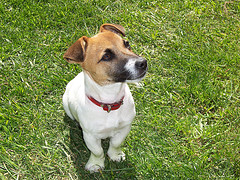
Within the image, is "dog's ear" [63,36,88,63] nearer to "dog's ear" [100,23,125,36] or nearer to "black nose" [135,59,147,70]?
"dog's ear" [100,23,125,36]

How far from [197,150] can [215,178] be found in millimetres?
484

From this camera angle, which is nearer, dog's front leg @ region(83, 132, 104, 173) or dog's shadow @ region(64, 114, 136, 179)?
dog's front leg @ region(83, 132, 104, 173)

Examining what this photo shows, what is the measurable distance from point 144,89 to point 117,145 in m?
1.43

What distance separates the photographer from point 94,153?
423cm

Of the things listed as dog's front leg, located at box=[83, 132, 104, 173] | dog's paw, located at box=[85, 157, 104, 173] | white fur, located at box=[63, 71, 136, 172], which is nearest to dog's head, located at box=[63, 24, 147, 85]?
white fur, located at box=[63, 71, 136, 172]

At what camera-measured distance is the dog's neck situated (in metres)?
3.64

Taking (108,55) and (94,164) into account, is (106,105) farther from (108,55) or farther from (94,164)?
(94,164)

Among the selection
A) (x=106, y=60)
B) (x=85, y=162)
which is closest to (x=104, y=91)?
(x=106, y=60)

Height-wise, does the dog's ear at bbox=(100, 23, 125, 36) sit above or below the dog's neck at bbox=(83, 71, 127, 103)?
above

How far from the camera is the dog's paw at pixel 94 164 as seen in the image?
14.6 feet

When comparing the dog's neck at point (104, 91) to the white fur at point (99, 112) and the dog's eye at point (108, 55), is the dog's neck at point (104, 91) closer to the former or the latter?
the white fur at point (99, 112)

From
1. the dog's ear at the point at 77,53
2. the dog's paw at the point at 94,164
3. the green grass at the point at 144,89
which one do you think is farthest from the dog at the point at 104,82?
the green grass at the point at 144,89

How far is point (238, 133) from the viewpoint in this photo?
15.4ft

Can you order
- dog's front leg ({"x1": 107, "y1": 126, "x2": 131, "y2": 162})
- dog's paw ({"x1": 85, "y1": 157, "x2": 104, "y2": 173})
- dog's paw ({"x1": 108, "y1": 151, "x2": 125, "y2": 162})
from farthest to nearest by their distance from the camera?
dog's paw ({"x1": 108, "y1": 151, "x2": 125, "y2": 162}) < dog's paw ({"x1": 85, "y1": 157, "x2": 104, "y2": 173}) < dog's front leg ({"x1": 107, "y1": 126, "x2": 131, "y2": 162})
